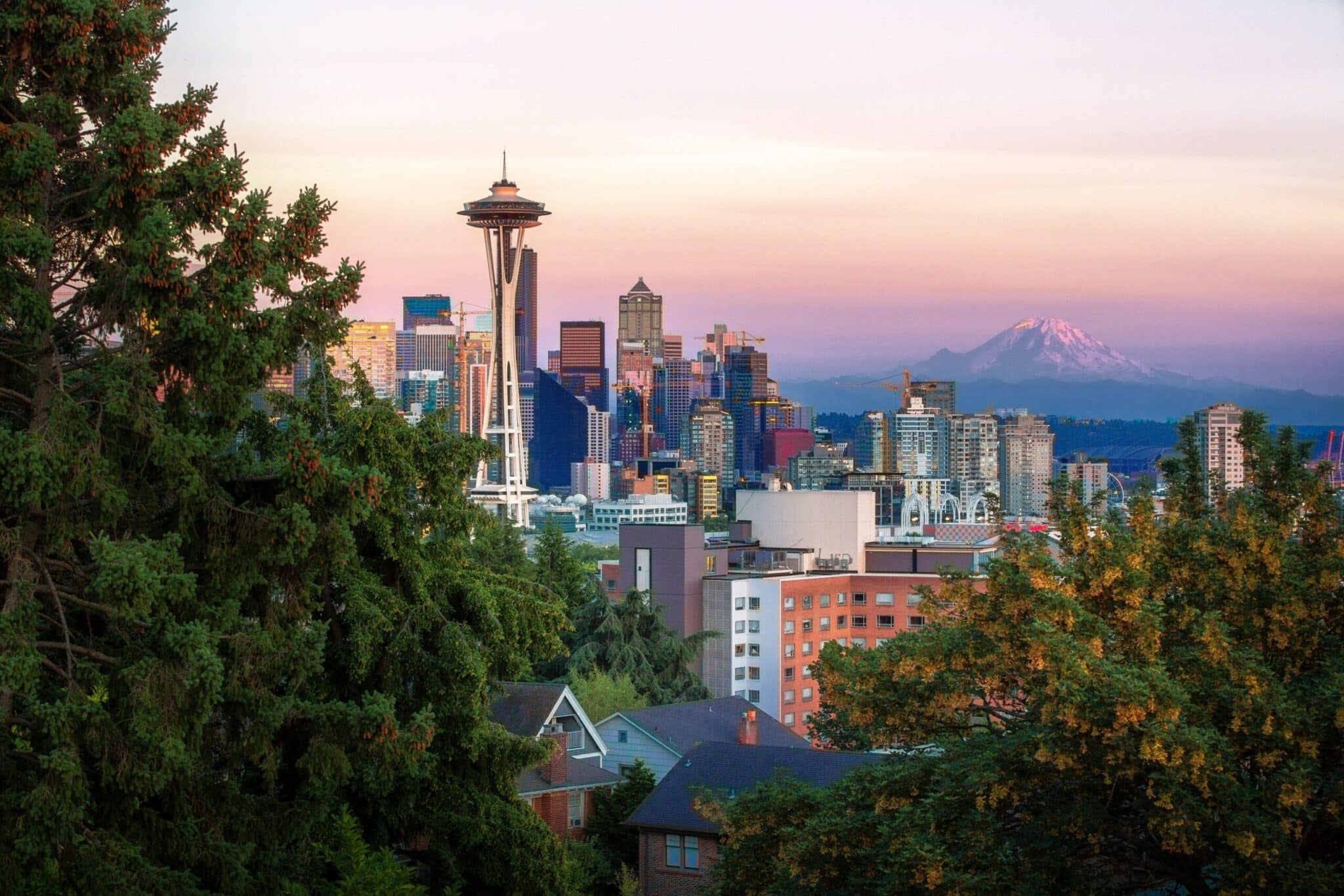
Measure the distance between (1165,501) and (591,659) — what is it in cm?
3742

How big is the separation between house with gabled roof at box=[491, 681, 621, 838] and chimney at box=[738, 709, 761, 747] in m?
5.43

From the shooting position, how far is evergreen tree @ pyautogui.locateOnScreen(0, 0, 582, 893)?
18109 millimetres

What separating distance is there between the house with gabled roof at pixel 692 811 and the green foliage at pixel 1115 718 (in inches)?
473

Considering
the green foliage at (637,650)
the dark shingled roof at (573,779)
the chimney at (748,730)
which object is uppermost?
the green foliage at (637,650)

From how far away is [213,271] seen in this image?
19.1 meters

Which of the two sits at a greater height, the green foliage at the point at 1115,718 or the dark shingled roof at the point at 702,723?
the green foliage at the point at 1115,718

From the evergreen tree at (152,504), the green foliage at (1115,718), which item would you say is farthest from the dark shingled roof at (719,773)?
the evergreen tree at (152,504)

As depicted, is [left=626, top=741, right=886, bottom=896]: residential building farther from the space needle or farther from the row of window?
the space needle

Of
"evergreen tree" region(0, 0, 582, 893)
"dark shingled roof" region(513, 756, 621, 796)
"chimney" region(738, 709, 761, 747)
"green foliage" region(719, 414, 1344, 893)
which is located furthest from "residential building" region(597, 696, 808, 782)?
"evergreen tree" region(0, 0, 582, 893)

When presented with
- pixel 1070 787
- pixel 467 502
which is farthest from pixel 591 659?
pixel 1070 787

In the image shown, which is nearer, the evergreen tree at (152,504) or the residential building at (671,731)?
the evergreen tree at (152,504)

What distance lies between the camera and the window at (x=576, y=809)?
39.8 m

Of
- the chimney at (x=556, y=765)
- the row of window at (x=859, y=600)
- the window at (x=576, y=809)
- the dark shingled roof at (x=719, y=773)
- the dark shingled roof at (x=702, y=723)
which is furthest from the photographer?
the row of window at (x=859, y=600)

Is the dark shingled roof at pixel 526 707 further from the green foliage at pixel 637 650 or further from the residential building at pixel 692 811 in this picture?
the green foliage at pixel 637 650
